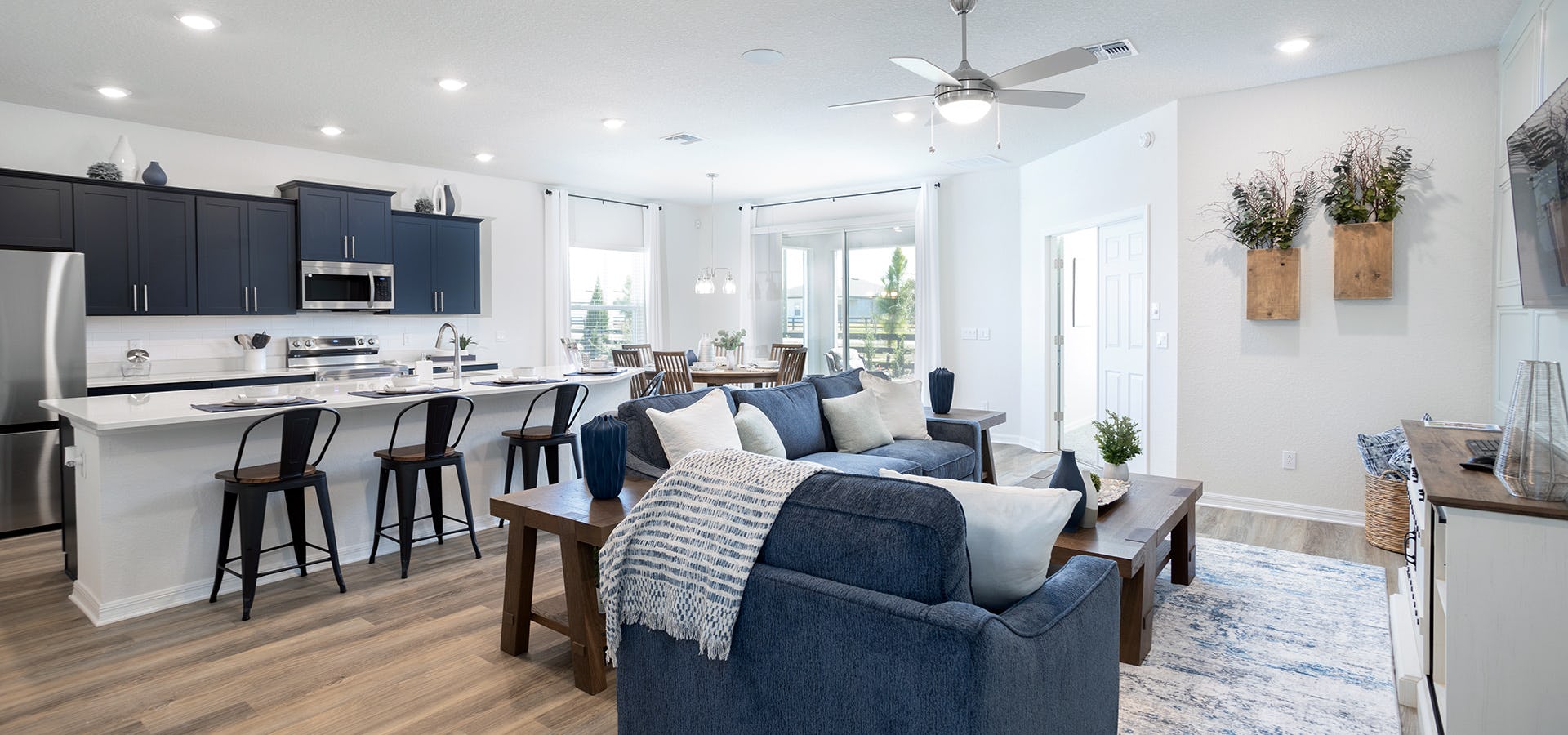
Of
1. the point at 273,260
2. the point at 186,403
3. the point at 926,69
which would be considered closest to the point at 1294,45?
the point at 926,69

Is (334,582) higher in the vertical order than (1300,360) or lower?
lower

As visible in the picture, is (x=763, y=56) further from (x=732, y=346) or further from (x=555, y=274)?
(x=555, y=274)

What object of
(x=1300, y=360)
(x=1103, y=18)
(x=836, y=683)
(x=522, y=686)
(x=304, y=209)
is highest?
(x=1103, y=18)

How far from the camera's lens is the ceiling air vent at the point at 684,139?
6.14 meters

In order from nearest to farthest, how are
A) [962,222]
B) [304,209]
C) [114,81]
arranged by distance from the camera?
[114,81] < [304,209] < [962,222]

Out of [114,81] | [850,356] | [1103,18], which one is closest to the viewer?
[1103,18]

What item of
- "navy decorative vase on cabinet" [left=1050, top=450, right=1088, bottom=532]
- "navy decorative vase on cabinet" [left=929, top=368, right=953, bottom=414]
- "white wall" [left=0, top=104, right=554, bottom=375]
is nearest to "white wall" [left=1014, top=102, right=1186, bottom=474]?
"navy decorative vase on cabinet" [left=929, top=368, right=953, bottom=414]

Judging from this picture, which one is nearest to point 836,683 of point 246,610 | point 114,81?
point 246,610

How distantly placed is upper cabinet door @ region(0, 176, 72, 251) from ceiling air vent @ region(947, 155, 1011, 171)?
6.51 m

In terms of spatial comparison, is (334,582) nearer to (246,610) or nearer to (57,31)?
(246,610)

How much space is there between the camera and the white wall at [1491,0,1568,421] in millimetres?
3211

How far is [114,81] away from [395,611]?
3.67 metres

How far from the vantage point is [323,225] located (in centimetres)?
623

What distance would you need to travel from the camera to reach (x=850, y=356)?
8.95m
